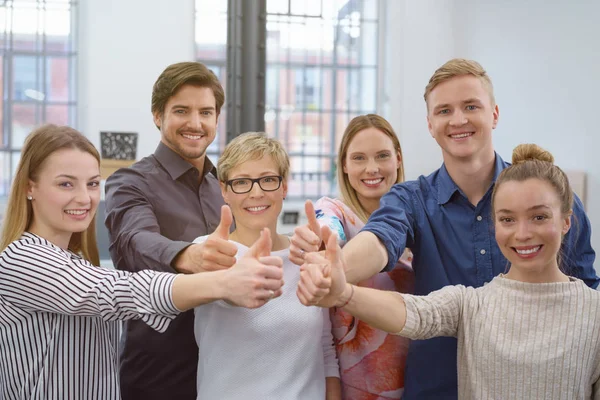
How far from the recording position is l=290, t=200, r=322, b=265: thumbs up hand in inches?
53.7

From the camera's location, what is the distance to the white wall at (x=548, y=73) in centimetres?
377

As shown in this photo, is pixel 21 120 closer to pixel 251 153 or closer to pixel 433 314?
pixel 251 153

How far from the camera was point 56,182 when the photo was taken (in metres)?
1.45

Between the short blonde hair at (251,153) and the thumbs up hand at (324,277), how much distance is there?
0.30 metres

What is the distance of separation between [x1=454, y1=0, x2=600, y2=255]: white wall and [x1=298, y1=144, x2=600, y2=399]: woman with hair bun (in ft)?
8.38

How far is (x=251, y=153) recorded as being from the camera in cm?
154

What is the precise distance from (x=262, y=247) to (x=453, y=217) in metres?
0.61

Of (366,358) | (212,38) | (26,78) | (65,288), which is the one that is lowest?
(366,358)

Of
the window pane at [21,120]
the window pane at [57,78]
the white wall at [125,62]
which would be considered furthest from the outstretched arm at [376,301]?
the window pane at [21,120]

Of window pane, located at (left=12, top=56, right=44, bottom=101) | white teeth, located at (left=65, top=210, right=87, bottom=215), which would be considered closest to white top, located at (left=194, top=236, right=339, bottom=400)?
white teeth, located at (left=65, top=210, right=87, bottom=215)

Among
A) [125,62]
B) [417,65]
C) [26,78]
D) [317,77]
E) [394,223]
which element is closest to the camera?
[394,223]

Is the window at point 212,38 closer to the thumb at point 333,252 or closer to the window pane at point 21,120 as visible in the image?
the window pane at point 21,120

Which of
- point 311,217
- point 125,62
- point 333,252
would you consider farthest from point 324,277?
point 125,62

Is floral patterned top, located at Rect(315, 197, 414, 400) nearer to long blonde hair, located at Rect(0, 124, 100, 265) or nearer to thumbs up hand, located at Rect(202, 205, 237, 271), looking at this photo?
thumbs up hand, located at Rect(202, 205, 237, 271)
